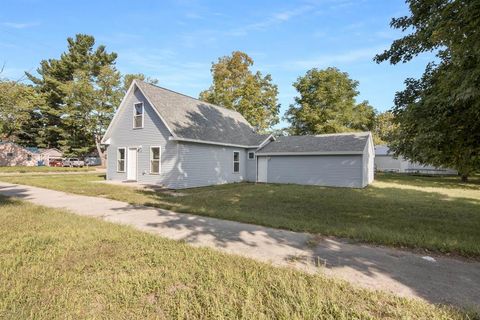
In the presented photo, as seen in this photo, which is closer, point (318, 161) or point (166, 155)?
point (166, 155)

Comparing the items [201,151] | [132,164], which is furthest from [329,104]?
[132,164]

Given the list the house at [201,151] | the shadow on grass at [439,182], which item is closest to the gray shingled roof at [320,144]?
the house at [201,151]

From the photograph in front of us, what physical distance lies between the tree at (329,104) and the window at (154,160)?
2433 centimetres

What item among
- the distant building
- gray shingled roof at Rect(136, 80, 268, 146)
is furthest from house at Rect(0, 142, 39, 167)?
gray shingled roof at Rect(136, 80, 268, 146)

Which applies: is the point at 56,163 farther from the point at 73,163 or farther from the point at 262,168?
the point at 262,168

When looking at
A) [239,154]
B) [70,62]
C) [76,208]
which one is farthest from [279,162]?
[70,62]

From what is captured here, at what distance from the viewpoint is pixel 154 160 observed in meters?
16.0

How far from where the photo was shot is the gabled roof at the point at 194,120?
1538cm

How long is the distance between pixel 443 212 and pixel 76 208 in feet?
39.3

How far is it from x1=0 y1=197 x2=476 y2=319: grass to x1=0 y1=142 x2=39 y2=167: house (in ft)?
161

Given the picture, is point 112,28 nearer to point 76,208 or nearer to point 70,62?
point 76,208

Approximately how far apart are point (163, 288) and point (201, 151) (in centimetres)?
1306

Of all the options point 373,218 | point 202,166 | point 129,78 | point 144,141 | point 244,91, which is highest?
point 129,78

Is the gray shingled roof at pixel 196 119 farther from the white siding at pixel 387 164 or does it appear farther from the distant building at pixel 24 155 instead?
the distant building at pixel 24 155
